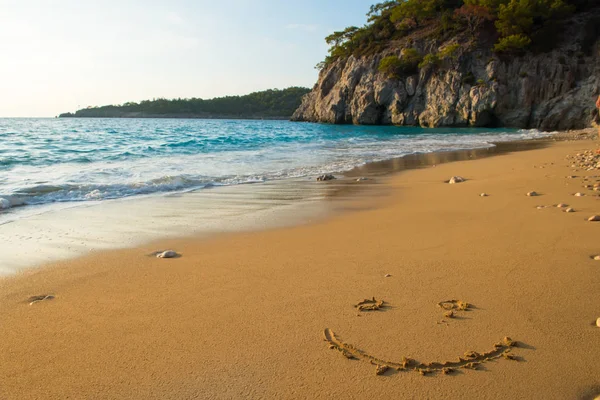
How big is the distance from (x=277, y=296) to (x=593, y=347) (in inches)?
62.7

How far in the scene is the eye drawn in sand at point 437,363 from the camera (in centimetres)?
173

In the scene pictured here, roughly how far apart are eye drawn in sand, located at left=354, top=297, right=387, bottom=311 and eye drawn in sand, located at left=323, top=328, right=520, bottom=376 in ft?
1.35

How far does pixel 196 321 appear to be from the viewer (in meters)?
2.23

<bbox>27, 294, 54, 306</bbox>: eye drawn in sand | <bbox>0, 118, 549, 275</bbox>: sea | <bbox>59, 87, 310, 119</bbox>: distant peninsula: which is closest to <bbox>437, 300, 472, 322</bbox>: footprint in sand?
<bbox>27, 294, 54, 306</bbox>: eye drawn in sand

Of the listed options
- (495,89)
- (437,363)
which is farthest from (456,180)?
(495,89)

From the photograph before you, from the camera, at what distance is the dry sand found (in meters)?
1.68

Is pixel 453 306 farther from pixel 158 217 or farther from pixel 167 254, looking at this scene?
pixel 158 217

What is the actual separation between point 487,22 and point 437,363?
4823cm

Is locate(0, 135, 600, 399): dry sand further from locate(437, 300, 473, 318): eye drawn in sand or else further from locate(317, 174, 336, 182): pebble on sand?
locate(317, 174, 336, 182): pebble on sand

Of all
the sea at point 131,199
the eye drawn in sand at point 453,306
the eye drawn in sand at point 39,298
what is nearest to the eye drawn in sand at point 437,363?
the eye drawn in sand at point 453,306

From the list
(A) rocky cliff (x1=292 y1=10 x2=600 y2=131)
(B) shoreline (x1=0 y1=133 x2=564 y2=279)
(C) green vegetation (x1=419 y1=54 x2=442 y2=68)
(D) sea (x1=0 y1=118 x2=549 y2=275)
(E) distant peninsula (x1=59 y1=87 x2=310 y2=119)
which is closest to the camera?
(B) shoreline (x1=0 y1=133 x2=564 y2=279)

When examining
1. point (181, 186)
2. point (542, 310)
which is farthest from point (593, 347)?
point (181, 186)

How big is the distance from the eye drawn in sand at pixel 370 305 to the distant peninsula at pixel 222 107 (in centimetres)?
11363

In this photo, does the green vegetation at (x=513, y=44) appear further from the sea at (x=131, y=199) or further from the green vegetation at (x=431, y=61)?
the sea at (x=131, y=199)
